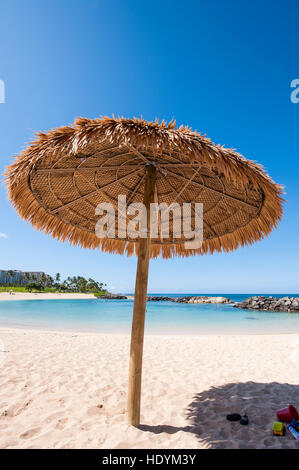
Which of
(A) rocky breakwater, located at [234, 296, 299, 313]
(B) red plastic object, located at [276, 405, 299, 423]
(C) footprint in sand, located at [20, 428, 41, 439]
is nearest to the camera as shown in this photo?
(C) footprint in sand, located at [20, 428, 41, 439]

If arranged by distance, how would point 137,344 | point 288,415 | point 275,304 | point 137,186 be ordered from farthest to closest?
point 275,304 → point 137,186 → point 288,415 → point 137,344

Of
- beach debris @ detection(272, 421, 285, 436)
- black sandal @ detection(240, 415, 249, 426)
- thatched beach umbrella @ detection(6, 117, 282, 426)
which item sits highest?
thatched beach umbrella @ detection(6, 117, 282, 426)

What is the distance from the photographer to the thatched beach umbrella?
1.84m

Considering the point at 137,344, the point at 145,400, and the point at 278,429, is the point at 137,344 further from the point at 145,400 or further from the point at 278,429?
the point at 278,429

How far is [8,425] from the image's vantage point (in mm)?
2242

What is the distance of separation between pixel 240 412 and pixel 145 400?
3.48 feet

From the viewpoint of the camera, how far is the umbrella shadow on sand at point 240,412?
209 centimetres

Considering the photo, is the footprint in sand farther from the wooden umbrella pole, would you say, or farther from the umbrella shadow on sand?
the umbrella shadow on sand

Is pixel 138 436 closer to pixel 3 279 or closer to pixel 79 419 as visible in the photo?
pixel 79 419

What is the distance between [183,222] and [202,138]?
Result: 173 cm

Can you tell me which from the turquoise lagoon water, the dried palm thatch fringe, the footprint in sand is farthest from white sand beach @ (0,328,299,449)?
the turquoise lagoon water

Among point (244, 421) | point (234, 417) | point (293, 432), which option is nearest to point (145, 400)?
point (234, 417)

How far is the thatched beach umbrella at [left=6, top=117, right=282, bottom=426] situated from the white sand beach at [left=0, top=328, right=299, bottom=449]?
0.38 meters

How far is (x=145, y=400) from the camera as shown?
2.95 metres
